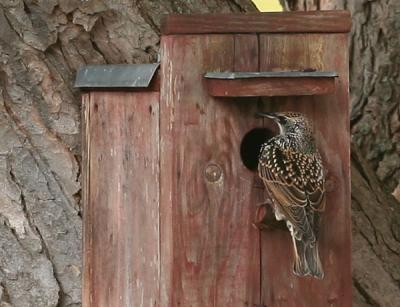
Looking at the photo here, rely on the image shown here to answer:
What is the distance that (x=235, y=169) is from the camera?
18.1 ft

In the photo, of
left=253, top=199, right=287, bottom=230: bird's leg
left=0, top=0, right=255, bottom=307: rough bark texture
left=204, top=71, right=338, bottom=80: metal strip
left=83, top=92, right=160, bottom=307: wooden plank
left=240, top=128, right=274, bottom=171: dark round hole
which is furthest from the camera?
left=0, top=0, right=255, bottom=307: rough bark texture

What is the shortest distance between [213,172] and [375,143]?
1.96 metres

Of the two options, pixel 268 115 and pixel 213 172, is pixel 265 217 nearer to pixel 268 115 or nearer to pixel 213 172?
pixel 213 172

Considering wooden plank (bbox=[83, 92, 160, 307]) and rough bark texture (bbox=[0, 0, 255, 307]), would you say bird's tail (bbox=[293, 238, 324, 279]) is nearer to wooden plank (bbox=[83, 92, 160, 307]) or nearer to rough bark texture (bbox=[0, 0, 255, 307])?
wooden plank (bbox=[83, 92, 160, 307])

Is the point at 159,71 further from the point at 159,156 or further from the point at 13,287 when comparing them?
the point at 13,287

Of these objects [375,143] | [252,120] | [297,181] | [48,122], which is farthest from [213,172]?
[375,143]

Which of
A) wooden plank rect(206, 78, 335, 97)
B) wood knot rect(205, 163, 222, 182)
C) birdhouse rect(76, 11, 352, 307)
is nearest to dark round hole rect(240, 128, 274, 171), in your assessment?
birdhouse rect(76, 11, 352, 307)

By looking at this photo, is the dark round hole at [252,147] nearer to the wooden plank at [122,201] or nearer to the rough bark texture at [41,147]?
the wooden plank at [122,201]

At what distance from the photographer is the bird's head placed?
216 inches

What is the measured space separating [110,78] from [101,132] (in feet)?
0.83

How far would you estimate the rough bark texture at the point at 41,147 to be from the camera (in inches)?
243

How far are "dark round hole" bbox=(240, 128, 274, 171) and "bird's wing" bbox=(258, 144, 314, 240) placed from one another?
A: 0.23 m

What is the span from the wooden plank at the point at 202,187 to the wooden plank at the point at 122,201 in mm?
137

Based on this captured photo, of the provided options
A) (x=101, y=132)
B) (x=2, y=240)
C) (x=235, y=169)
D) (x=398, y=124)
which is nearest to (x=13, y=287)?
(x=2, y=240)
